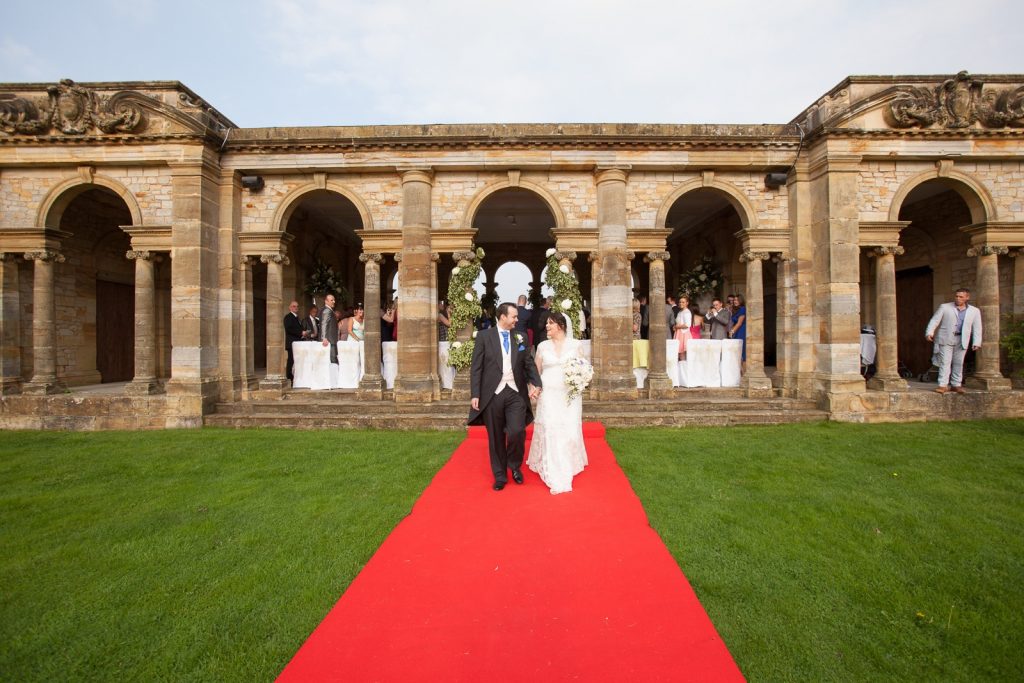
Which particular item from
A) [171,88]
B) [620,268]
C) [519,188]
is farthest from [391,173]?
[620,268]

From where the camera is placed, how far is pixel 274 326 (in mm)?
9492

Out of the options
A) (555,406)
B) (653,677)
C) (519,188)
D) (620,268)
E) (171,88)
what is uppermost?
(171,88)

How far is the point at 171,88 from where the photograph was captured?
28.0ft

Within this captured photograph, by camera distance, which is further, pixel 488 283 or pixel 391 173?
pixel 488 283

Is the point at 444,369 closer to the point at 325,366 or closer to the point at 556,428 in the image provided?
the point at 325,366

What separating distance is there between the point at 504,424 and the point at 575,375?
955 mm

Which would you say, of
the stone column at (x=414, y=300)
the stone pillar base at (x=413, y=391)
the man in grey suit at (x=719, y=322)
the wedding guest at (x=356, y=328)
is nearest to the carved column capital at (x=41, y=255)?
the wedding guest at (x=356, y=328)

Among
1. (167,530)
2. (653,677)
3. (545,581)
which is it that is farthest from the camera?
(167,530)

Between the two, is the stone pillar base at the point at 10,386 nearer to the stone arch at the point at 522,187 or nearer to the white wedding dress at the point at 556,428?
the stone arch at the point at 522,187

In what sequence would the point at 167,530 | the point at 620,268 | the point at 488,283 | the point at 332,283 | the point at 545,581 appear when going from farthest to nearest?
the point at 488,283
the point at 332,283
the point at 620,268
the point at 167,530
the point at 545,581

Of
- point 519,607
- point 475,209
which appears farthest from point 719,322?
point 519,607

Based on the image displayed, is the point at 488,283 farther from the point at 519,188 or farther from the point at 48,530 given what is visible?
the point at 48,530

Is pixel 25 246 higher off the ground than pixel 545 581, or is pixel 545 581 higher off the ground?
pixel 25 246

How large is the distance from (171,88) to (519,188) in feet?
21.8
